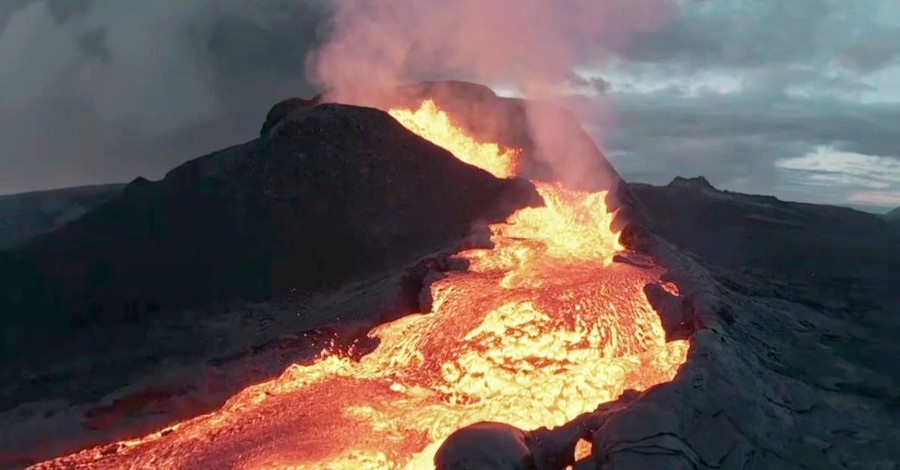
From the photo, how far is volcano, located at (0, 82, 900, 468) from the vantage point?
390 inches

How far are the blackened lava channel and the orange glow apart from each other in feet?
5.92

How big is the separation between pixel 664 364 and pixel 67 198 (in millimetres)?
15000

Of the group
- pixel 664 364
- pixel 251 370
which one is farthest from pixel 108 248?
pixel 664 364

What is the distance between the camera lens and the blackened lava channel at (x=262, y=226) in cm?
1466

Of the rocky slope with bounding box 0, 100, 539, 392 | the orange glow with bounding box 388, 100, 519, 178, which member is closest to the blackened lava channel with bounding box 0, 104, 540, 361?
the rocky slope with bounding box 0, 100, 539, 392

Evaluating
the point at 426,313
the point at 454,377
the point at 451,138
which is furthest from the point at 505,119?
the point at 454,377

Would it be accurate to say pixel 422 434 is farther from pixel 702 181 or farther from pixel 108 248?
pixel 702 181

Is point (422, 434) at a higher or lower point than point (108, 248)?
lower

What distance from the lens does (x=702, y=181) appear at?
92.5 feet

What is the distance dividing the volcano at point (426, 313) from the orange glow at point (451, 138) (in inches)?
2.0

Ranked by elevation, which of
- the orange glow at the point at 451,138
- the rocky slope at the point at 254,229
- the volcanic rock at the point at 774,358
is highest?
the orange glow at the point at 451,138

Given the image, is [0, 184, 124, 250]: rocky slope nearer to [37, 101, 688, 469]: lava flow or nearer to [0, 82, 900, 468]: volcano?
[0, 82, 900, 468]: volcano

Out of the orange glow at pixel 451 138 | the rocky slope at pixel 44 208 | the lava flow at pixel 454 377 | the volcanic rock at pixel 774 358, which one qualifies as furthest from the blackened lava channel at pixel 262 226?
the volcanic rock at pixel 774 358

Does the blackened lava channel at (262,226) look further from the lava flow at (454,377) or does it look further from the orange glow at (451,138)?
the lava flow at (454,377)
